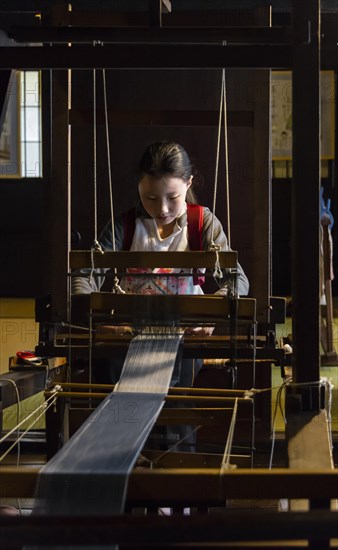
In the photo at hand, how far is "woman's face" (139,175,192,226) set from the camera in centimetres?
271

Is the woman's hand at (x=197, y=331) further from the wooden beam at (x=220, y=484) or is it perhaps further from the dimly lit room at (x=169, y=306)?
the wooden beam at (x=220, y=484)

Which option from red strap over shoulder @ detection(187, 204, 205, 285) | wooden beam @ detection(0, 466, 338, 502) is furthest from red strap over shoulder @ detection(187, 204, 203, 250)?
wooden beam @ detection(0, 466, 338, 502)

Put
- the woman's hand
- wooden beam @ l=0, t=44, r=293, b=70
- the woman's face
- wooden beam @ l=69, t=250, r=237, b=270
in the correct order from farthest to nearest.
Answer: the woman's face → the woman's hand → wooden beam @ l=69, t=250, r=237, b=270 → wooden beam @ l=0, t=44, r=293, b=70

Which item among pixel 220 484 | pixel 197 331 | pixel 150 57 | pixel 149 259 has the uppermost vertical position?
pixel 150 57

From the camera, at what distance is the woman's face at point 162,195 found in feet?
8.88

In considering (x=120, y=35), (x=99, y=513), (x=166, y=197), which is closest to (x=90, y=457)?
(x=99, y=513)

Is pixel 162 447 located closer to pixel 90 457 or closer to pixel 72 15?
pixel 90 457

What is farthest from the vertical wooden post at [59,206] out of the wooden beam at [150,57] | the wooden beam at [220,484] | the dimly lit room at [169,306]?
the wooden beam at [220,484]

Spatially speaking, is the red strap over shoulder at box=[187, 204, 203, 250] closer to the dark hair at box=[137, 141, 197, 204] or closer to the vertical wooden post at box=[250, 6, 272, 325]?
the dark hair at box=[137, 141, 197, 204]

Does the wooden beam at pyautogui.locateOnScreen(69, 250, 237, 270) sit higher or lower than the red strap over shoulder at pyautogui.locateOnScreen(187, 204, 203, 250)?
lower

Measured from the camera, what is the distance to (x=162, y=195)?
271 cm

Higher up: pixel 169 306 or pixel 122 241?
pixel 122 241

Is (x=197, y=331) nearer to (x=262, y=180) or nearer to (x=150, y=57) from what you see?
(x=262, y=180)

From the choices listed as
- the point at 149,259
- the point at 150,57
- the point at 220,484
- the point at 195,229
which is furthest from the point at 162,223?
the point at 220,484
